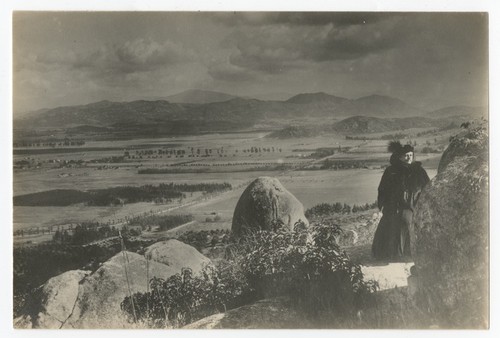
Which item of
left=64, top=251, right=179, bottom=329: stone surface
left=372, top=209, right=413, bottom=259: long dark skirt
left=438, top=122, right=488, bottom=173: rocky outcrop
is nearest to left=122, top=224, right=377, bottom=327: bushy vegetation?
left=64, top=251, right=179, bottom=329: stone surface

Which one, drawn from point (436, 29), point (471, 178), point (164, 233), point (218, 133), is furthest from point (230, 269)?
point (436, 29)

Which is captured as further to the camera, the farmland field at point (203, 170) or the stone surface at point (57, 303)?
the farmland field at point (203, 170)

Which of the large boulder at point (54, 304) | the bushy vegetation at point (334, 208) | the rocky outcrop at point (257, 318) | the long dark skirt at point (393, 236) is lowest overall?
the rocky outcrop at point (257, 318)

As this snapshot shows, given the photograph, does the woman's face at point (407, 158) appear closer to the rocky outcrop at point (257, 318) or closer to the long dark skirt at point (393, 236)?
the long dark skirt at point (393, 236)

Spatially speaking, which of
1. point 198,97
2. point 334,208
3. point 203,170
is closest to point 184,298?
point 203,170

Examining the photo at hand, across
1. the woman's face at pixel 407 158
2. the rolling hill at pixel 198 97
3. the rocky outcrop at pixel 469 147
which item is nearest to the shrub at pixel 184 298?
the rolling hill at pixel 198 97

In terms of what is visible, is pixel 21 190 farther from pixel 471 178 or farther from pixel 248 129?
pixel 471 178

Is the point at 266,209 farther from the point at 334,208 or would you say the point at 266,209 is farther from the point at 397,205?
the point at 397,205
